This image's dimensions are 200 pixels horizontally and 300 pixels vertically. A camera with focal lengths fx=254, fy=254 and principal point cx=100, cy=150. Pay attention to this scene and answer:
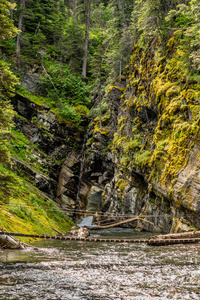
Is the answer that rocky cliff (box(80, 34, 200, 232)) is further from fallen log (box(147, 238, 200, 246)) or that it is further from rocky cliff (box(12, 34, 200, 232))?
fallen log (box(147, 238, 200, 246))

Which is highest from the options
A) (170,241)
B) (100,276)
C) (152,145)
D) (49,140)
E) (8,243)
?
(152,145)

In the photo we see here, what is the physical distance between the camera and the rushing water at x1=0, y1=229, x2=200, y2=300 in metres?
4.92

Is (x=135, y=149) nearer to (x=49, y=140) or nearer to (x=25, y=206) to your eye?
(x=25, y=206)

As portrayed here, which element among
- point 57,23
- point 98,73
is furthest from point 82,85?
point 57,23

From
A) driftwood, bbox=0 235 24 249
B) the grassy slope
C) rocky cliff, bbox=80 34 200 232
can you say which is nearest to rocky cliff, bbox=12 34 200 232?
rocky cliff, bbox=80 34 200 232

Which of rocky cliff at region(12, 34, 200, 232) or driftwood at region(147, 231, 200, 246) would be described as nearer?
driftwood at region(147, 231, 200, 246)

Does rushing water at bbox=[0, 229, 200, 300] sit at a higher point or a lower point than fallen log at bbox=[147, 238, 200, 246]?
higher

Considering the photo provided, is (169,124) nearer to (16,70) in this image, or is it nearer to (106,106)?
(106,106)

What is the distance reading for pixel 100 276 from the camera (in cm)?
630

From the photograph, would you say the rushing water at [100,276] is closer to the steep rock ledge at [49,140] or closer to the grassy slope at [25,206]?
the grassy slope at [25,206]

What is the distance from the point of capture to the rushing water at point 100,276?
492 cm

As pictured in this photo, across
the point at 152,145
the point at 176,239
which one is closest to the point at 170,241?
the point at 176,239

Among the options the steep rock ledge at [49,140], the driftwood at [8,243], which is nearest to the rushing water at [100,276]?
the driftwood at [8,243]

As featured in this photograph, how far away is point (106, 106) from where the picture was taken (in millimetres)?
29875
